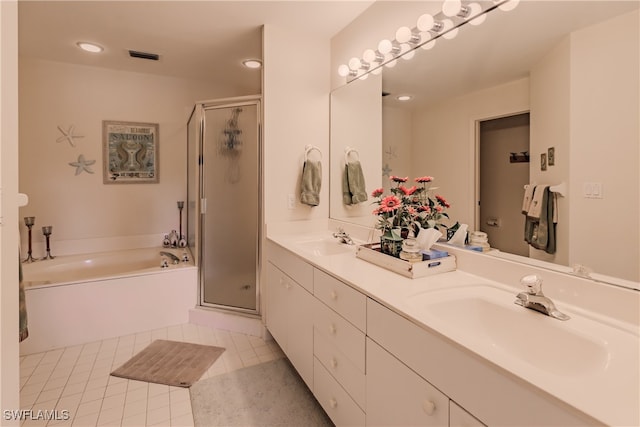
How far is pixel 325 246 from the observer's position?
2217 mm

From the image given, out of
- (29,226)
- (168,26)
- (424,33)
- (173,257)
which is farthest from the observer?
(173,257)

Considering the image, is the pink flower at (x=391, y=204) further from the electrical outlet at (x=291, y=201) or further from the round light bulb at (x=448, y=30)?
the electrical outlet at (x=291, y=201)

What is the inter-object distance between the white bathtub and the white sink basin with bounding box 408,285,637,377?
2256 millimetres

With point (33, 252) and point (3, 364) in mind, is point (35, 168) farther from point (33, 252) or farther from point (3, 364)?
point (3, 364)

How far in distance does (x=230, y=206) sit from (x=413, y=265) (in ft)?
5.92

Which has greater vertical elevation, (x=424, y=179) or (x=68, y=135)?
(x=68, y=135)

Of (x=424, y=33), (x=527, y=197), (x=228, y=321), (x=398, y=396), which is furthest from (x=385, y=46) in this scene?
(x=228, y=321)

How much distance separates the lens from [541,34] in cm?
121

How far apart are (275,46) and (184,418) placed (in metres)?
2.38

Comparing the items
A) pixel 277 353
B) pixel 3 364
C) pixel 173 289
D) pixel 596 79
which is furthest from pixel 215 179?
pixel 596 79

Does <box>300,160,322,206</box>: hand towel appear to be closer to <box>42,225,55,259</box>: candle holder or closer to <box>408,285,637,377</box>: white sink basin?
<box>408,285,637,377</box>: white sink basin

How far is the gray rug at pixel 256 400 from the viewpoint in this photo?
165cm

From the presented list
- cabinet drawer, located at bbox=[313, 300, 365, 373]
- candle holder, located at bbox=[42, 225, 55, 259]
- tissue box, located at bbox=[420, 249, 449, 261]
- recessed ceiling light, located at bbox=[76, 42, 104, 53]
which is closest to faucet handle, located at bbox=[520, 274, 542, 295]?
tissue box, located at bbox=[420, 249, 449, 261]

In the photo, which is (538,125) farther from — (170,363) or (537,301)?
(170,363)
